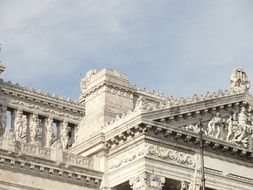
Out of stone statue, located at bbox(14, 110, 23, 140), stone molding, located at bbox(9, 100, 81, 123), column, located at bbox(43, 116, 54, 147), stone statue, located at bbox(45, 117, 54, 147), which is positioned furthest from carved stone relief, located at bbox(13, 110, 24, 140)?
stone statue, located at bbox(45, 117, 54, 147)

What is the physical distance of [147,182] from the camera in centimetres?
5316

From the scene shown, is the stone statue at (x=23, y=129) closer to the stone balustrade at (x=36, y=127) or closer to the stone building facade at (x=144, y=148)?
the stone balustrade at (x=36, y=127)

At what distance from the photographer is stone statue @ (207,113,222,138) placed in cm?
5801

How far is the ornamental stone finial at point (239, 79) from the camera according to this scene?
204 feet

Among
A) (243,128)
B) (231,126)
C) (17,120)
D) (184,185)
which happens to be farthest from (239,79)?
(17,120)

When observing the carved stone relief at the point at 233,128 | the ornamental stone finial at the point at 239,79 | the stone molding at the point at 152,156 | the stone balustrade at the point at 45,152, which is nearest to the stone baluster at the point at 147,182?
the stone molding at the point at 152,156

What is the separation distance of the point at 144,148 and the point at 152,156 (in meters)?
0.71

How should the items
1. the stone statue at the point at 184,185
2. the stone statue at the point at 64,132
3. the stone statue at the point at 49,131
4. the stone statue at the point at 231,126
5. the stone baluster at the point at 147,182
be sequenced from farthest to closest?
the stone statue at the point at 64,132
the stone statue at the point at 49,131
the stone statue at the point at 231,126
the stone statue at the point at 184,185
the stone baluster at the point at 147,182

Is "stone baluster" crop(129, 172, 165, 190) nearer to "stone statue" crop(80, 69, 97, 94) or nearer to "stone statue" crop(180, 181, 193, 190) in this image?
"stone statue" crop(180, 181, 193, 190)

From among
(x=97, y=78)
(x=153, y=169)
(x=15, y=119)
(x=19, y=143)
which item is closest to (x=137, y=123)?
(x=153, y=169)

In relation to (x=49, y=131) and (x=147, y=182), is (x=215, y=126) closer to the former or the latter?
(x=147, y=182)

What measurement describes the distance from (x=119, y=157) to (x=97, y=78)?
1002 centimetres

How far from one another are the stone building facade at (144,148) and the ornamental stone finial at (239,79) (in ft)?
0.23

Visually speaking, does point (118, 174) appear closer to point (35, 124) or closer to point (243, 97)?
point (243, 97)
